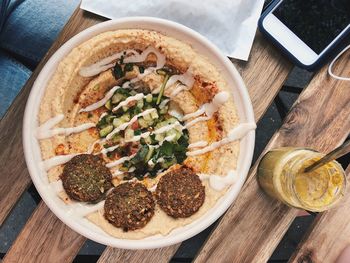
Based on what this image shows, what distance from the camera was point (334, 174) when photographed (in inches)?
39.7

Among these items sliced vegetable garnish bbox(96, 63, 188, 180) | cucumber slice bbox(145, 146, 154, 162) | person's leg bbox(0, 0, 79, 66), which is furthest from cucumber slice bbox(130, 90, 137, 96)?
person's leg bbox(0, 0, 79, 66)

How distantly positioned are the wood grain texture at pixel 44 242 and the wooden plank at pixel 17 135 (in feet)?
0.22

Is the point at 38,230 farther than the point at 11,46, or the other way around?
the point at 11,46

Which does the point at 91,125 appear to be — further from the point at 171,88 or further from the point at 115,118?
the point at 171,88

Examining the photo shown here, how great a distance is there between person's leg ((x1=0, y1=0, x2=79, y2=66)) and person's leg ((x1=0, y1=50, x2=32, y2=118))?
3 cm

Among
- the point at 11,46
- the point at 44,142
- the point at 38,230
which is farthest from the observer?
the point at 11,46

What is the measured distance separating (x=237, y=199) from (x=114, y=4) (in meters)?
0.43

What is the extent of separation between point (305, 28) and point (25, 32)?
59 centimetres

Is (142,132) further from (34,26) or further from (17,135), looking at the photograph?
(34,26)

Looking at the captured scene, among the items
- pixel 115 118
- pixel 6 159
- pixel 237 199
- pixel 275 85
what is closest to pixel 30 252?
pixel 6 159

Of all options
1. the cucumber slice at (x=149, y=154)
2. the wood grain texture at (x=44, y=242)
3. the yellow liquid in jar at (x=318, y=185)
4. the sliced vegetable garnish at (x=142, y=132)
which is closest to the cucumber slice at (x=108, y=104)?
the sliced vegetable garnish at (x=142, y=132)

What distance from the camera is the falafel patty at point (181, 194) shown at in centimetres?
98

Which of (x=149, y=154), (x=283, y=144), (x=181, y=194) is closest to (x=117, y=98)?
(x=149, y=154)

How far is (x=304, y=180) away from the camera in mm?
1028
